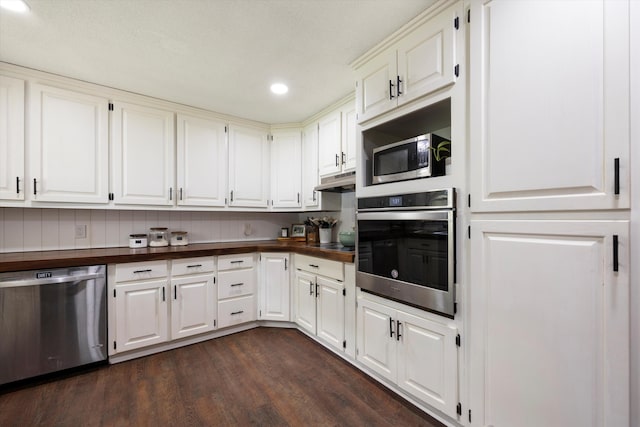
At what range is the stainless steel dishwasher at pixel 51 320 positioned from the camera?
1915 mm

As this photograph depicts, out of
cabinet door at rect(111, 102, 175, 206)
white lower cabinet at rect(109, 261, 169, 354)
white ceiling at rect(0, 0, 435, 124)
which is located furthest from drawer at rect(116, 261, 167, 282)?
white ceiling at rect(0, 0, 435, 124)

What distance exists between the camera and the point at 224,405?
1.78 meters

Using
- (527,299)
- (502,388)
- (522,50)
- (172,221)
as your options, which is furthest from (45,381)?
(522,50)

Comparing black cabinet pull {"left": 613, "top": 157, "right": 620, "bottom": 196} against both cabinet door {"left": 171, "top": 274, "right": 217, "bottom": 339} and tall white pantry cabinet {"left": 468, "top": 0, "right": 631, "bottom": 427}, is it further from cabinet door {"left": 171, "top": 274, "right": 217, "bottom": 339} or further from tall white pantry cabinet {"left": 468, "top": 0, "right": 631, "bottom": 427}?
cabinet door {"left": 171, "top": 274, "right": 217, "bottom": 339}

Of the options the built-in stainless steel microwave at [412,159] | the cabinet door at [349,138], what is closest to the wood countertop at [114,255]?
the built-in stainless steel microwave at [412,159]

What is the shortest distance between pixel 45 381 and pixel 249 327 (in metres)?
1.59

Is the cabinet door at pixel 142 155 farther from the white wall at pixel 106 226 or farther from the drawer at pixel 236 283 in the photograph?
the drawer at pixel 236 283

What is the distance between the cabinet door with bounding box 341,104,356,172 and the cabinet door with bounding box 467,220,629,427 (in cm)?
145

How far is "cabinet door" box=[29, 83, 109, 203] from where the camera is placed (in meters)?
2.23

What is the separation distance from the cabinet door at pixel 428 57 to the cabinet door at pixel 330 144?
1.10 m

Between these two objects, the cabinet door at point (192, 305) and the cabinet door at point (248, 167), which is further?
the cabinet door at point (248, 167)

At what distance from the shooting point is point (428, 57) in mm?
1604

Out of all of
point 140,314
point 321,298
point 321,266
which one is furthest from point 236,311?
point 321,266

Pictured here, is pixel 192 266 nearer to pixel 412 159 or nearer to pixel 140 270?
pixel 140 270
